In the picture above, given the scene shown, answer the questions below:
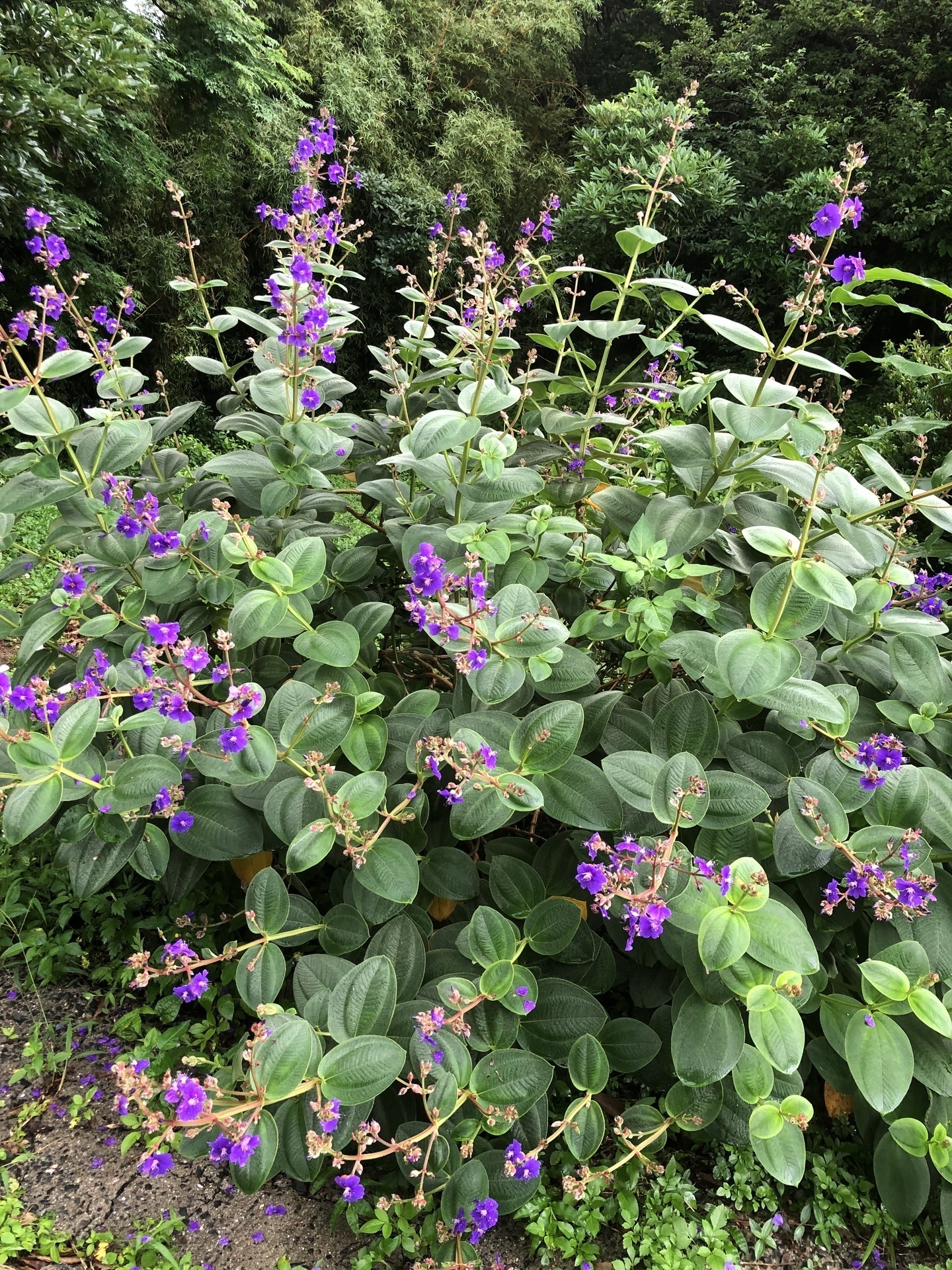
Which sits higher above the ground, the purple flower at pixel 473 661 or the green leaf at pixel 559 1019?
the purple flower at pixel 473 661

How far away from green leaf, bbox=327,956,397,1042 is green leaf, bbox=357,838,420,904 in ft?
0.33

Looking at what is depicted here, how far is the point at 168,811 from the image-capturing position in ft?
4.36

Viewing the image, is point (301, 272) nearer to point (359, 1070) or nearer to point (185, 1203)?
point (359, 1070)

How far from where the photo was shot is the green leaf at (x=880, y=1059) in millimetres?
1099

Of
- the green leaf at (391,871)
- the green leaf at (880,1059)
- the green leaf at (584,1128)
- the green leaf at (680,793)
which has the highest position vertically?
the green leaf at (680,793)

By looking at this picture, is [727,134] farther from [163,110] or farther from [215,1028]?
[215,1028]

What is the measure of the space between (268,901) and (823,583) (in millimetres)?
1044

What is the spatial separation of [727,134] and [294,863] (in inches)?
343

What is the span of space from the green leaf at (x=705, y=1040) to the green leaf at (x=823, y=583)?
661mm

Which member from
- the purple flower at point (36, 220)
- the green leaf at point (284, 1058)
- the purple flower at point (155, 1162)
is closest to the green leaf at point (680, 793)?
the green leaf at point (284, 1058)

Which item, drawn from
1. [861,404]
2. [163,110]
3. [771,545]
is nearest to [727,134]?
[861,404]

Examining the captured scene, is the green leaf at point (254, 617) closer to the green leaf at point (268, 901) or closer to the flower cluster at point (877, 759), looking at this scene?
the green leaf at point (268, 901)

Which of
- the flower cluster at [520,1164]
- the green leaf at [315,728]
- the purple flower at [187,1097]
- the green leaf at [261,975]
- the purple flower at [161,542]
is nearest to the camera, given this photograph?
the purple flower at [187,1097]

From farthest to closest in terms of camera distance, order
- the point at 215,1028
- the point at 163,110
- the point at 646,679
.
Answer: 1. the point at 163,110
2. the point at 646,679
3. the point at 215,1028
